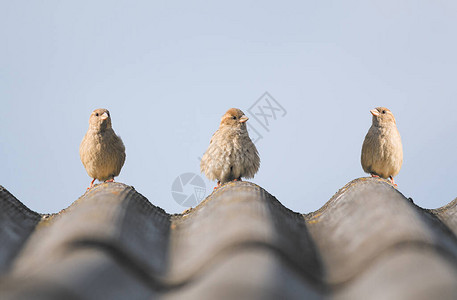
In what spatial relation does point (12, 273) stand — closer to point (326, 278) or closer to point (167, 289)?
point (167, 289)

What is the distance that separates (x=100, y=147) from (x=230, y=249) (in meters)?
4.70

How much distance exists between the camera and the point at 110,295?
1.75 metres

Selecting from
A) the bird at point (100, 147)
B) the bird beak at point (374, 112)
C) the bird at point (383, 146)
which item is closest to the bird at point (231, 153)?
the bird at point (100, 147)

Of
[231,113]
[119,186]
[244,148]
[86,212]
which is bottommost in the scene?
[86,212]

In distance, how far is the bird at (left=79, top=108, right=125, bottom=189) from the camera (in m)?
6.39

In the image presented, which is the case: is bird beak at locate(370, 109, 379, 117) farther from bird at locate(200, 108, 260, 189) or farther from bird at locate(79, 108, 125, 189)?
bird at locate(79, 108, 125, 189)

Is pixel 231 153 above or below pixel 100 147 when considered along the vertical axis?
below

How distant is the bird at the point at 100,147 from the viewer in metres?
6.39

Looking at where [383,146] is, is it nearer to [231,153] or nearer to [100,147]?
[231,153]

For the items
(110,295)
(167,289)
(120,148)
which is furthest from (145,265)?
(120,148)

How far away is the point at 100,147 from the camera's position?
6398 millimetres

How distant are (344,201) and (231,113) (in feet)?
11.0

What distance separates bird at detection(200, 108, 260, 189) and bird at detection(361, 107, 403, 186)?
1.70m

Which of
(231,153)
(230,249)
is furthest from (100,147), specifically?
(230,249)
